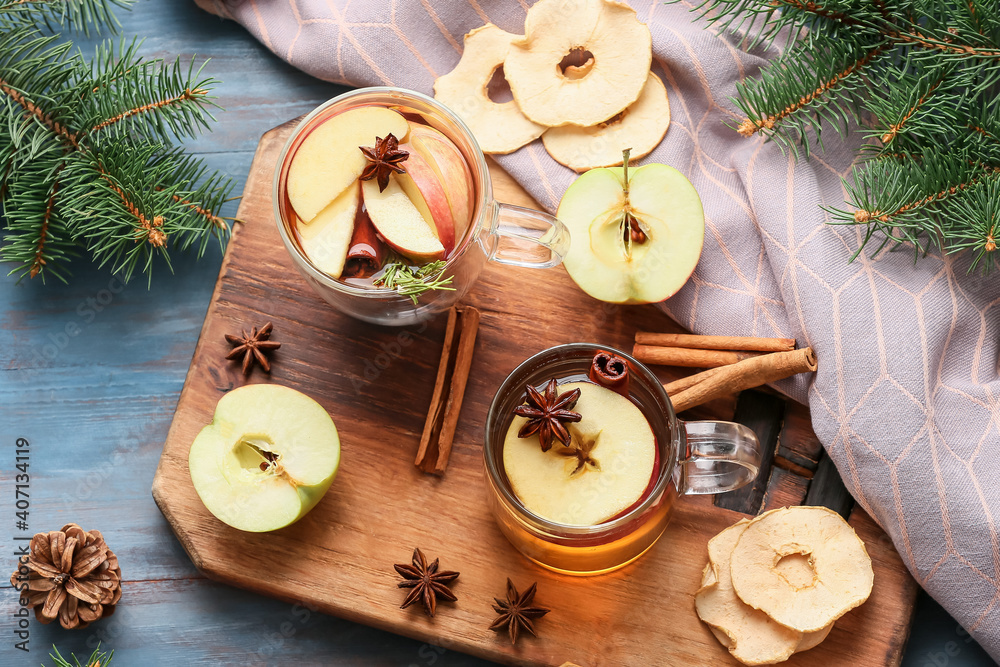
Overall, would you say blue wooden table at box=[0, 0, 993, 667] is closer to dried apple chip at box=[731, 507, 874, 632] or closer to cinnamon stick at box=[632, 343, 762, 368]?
dried apple chip at box=[731, 507, 874, 632]

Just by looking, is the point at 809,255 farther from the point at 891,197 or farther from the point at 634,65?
the point at 634,65

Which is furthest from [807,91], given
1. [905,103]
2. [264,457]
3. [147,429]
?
[147,429]

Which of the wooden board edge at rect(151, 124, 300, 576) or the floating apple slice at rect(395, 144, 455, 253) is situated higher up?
the floating apple slice at rect(395, 144, 455, 253)

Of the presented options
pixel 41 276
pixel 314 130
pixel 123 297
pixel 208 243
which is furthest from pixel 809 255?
pixel 41 276

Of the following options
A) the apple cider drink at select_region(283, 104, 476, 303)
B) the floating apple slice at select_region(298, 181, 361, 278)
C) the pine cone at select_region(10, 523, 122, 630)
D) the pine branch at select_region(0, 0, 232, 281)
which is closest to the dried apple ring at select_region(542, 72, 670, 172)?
the apple cider drink at select_region(283, 104, 476, 303)

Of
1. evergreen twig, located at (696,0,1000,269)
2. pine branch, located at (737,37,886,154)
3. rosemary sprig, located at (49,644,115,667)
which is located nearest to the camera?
evergreen twig, located at (696,0,1000,269)

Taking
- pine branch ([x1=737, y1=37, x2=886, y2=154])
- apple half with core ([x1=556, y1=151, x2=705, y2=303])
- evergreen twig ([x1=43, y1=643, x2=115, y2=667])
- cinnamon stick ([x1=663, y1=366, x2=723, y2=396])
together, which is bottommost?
evergreen twig ([x1=43, y1=643, x2=115, y2=667])
